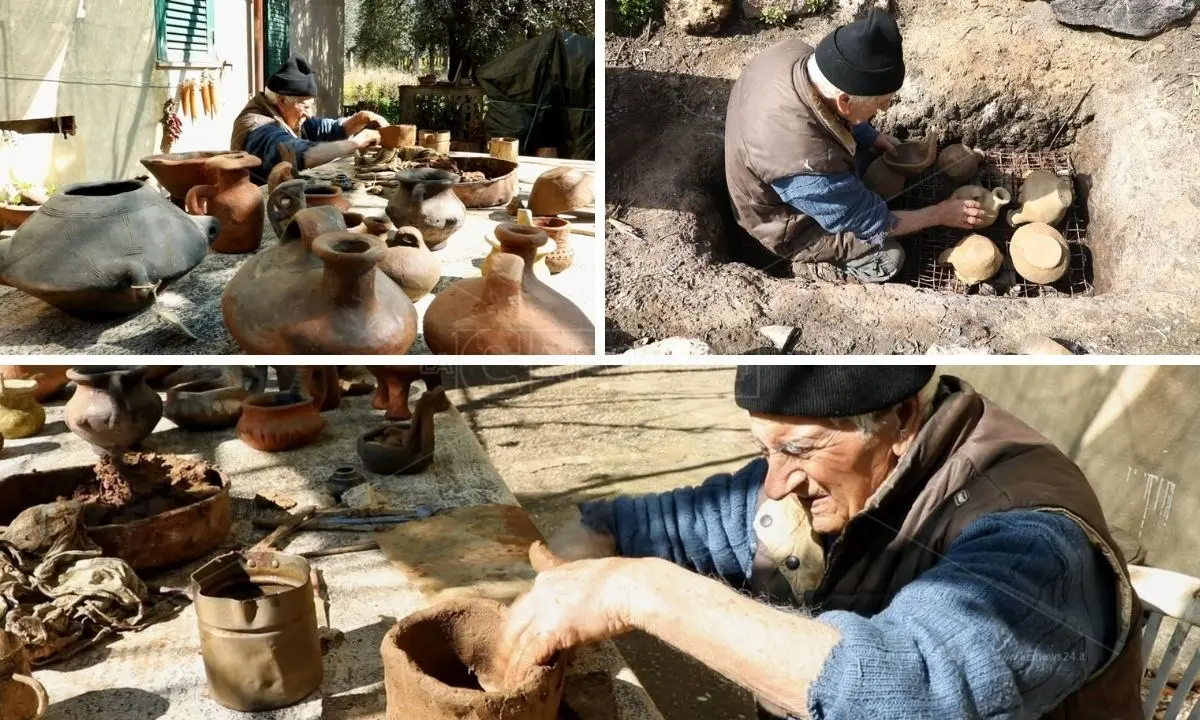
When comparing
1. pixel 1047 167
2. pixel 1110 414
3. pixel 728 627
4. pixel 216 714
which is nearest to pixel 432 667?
pixel 216 714

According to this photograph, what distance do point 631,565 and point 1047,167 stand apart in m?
1.43

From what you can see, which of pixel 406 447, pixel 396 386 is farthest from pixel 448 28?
pixel 396 386

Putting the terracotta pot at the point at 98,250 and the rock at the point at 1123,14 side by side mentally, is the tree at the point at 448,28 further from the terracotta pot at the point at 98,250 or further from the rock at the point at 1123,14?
the rock at the point at 1123,14

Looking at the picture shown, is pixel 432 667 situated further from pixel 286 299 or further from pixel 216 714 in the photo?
pixel 286 299

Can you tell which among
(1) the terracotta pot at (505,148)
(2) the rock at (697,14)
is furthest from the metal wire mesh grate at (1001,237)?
(1) the terracotta pot at (505,148)

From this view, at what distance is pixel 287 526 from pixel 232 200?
1.03 m

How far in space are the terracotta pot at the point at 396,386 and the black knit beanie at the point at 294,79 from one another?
5.93 feet

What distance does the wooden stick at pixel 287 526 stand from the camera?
102 inches

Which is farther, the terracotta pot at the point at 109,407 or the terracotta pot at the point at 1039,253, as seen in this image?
the terracotta pot at the point at 109,407

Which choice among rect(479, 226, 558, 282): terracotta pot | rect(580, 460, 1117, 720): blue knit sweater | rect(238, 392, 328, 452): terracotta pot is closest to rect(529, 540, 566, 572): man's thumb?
rect(479, 226, 558, 282): terracotta pot

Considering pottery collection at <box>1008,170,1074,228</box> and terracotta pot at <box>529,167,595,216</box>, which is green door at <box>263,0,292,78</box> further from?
pottery collection at <box>1008,170,1074,228</box>

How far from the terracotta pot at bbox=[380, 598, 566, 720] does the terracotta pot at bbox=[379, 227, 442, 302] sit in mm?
685

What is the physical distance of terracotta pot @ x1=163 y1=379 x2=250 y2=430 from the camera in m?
3.44

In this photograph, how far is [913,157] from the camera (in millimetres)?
1963
